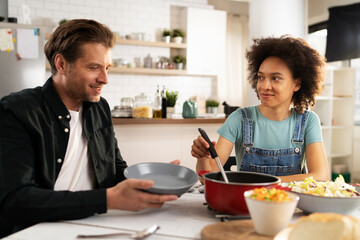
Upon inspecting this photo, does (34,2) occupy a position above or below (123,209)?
above

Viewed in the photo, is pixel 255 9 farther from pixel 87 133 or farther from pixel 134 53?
pixel 87 133

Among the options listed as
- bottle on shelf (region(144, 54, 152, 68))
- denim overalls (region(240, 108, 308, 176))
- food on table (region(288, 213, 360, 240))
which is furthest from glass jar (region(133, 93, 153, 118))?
food on table (region(288, 213, 360, 240))

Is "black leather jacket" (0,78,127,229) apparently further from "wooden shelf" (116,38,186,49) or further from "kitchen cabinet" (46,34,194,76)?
"wooden shelf" (116,38,186,49)

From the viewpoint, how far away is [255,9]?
4.57 m

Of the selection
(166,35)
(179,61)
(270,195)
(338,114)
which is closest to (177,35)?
(166,35)

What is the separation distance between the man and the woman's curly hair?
33.7 inches

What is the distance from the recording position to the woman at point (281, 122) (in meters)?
1.77

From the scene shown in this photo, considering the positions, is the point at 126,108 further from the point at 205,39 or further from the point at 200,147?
the point at 205,39

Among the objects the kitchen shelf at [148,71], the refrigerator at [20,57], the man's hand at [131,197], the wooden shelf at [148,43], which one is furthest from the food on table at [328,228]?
the wooden shelf at [148,43]

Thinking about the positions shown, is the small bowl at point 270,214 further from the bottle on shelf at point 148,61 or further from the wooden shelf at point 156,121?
the bottle on shelf at point 148,61

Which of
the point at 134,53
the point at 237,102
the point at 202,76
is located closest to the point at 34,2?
the point at 134,53

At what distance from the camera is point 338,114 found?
576 centimetres

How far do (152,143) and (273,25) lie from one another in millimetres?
2203

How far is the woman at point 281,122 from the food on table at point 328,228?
0.91 meters
